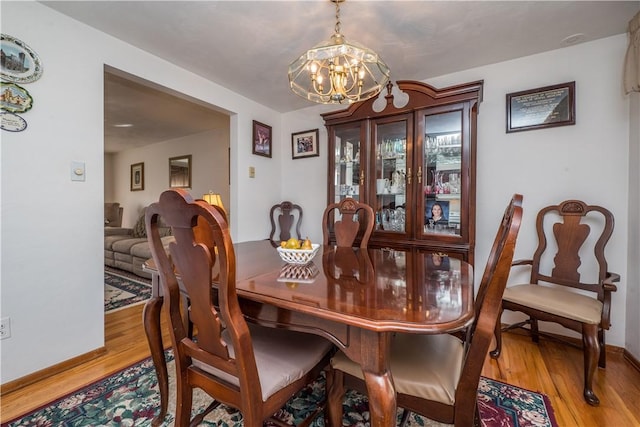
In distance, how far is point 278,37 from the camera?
2.02 meters

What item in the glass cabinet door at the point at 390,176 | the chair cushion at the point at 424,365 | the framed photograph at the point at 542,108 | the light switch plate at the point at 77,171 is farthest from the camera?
the glass cabinet door at the point at 390,176

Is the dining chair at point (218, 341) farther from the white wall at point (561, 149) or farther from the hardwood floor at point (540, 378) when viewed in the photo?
the white wall at point (561, 149)

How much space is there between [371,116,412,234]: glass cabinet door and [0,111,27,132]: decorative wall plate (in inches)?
96.2

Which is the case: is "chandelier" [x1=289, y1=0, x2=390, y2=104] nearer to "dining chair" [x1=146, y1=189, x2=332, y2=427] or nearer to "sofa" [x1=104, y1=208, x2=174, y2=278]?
"dining chair" [x1=146, y1=189, x2=332, y2=427]

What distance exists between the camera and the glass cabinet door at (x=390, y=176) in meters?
2.52

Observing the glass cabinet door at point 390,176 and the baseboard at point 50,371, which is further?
the glass cabinet door at point 390,176

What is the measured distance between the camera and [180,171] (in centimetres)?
509

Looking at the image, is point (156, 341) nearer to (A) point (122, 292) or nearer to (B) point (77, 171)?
(B) point (77, 171)

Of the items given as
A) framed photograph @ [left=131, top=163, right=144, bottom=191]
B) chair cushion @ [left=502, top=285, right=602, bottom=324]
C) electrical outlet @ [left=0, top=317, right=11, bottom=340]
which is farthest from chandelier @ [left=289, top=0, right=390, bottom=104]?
framed photograph @ [left=131, top=163, right=144, bottom=191]

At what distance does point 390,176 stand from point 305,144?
1.28m

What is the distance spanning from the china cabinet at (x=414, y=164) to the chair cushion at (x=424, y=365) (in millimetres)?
1255

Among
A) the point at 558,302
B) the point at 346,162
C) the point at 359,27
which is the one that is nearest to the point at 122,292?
the point at 346,162

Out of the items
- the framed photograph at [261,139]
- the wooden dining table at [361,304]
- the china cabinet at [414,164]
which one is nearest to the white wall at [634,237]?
the china cabinet at [414,164]

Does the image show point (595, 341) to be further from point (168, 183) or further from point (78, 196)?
point (168, 183)
